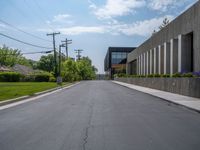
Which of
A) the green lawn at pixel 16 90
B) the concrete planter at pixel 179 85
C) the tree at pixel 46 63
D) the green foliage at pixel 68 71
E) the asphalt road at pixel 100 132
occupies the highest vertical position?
the tree at pixel 46 63

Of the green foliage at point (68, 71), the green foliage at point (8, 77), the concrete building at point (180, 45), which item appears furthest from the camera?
the green foliage at point (68, 71)

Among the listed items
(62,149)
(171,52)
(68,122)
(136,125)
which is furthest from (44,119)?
(171,52)

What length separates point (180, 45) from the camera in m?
33.6

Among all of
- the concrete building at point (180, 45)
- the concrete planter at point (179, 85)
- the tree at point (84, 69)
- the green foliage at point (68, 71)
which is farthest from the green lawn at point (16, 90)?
the tree at point (84, 69)

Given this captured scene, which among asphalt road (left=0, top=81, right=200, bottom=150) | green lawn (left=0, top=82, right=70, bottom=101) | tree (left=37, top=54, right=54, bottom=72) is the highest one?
tree (left=37, top=54, right=54, bottom=72)

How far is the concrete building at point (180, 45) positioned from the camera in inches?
1173

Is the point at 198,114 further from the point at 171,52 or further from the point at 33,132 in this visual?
the point at 171,52

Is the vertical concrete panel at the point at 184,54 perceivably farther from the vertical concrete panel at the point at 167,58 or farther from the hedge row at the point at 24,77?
the hedge row at the point at 24,77

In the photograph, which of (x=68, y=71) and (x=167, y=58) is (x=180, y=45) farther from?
(x=68, y=71)

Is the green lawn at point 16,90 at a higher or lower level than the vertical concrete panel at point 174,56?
lower

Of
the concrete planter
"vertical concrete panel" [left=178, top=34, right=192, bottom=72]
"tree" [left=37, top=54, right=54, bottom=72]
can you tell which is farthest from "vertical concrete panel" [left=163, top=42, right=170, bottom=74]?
"tree" [left=37, top=54, right=54, bottom=72]

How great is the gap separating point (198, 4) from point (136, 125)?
69.9 ft

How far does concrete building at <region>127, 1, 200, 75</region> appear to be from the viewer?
97.8 ft

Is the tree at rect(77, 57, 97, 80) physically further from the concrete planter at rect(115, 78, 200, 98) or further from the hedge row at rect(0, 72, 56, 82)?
the concrete planter at rect(115, 78, 200, 98)
